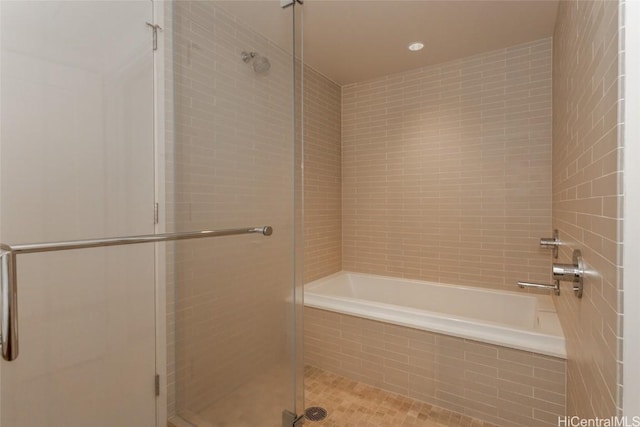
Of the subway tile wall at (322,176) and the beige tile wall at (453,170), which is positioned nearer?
the beige tile wall at (453,170)

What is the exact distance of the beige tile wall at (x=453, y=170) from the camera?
2619 millimetres

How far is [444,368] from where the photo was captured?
2.07 meters

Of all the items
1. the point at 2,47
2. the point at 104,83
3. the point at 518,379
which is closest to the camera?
the point at 2,47

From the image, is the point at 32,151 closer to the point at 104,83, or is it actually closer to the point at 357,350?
the point at 104,83

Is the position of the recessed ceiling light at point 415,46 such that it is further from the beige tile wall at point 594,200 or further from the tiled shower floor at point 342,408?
the tiled shower floor at point 342,408

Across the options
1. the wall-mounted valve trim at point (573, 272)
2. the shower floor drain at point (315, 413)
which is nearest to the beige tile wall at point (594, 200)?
Answer: the wall-mounted valve trim at point (573, 272)

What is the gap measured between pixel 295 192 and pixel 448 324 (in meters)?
1.33

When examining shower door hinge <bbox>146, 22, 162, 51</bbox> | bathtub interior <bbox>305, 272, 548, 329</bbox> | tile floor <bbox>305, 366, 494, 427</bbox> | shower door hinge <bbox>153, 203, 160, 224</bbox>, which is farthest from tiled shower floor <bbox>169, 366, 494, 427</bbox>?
shower door hinge <bbox>146, 22, 162, 51</bbox>

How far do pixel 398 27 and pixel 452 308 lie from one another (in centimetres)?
237

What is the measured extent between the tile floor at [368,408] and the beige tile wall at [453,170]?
1.21 meters

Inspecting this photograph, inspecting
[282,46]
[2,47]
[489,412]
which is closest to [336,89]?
[282,46]

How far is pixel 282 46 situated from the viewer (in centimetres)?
160

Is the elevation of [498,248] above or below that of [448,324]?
above

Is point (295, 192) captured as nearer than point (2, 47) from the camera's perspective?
No
